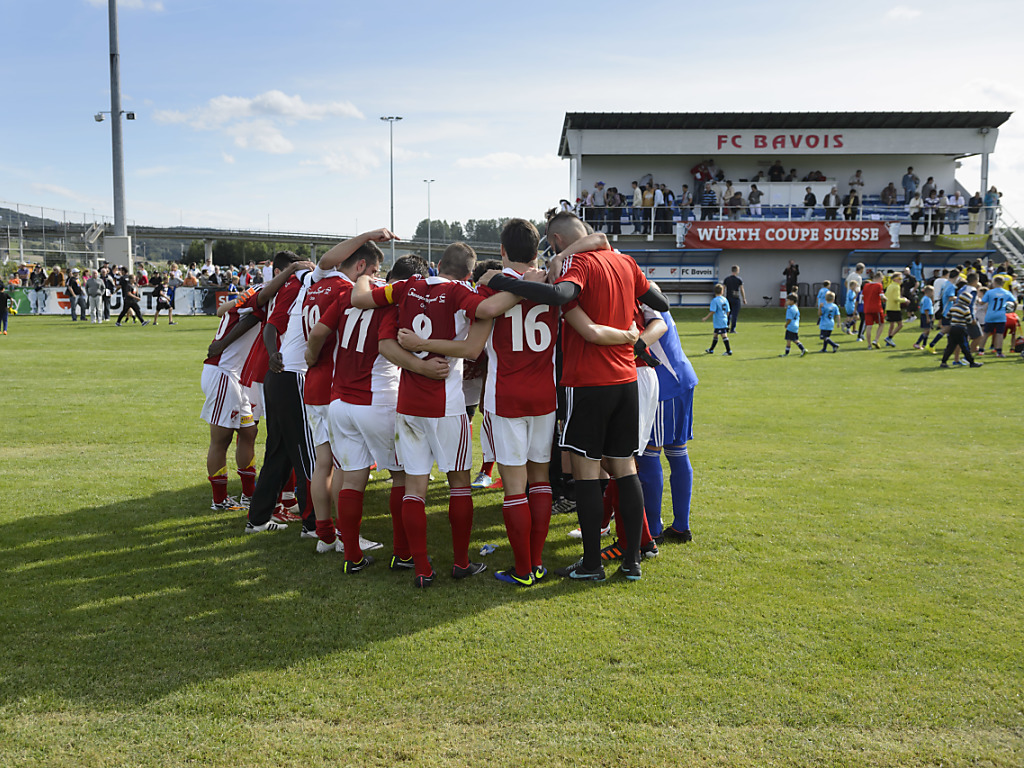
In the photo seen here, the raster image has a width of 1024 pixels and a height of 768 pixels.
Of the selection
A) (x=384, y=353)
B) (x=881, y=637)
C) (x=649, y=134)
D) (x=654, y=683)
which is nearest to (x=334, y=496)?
(x=384, y=353)

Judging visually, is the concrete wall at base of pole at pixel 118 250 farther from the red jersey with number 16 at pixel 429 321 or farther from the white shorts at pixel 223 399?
the red jersey with number 16 at pixel 429 321

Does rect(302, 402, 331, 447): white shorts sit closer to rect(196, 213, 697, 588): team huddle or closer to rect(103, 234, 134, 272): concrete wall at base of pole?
rect(196, 213, 697, 588): team huddle

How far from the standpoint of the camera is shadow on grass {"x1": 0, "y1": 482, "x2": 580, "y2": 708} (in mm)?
3559

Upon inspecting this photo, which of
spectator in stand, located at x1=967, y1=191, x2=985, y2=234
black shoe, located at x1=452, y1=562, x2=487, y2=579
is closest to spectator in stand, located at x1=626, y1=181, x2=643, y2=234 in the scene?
spectator in stand, located at x1=967, y1=191, x2=985, y2=234

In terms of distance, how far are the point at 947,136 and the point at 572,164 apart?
1825 cm

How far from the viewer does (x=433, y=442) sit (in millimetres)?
4516

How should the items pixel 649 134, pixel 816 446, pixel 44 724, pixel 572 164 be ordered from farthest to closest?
pixel 572 164
pixel 649 134
pixel 816 446
pixel 44 724

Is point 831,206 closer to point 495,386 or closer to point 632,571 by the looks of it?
point 632,571

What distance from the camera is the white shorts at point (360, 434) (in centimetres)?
470

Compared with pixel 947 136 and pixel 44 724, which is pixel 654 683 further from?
pixel 947 136

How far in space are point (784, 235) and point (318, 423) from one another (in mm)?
33648

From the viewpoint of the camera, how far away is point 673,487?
541 centimetres

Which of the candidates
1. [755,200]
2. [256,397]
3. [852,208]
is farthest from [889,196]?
[256,397]

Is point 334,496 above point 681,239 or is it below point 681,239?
below
